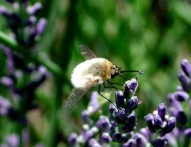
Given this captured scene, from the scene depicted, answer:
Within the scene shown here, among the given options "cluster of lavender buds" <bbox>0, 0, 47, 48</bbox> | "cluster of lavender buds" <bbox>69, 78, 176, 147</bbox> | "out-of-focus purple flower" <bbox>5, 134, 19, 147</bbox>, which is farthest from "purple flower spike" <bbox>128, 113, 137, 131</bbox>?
"out-of-focus purple flower" <bbox>5, 134, 19, 147</bbox>

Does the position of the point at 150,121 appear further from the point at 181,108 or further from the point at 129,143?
the point at 181,108

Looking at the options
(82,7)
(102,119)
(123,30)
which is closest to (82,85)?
(102,119)

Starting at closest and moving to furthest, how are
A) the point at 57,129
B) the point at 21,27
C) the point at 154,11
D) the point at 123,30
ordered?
the point at 21,27 → the point at 57,129 → the point at 123,30 → the point at 154,11

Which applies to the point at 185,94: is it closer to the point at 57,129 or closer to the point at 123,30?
the point at 57,129

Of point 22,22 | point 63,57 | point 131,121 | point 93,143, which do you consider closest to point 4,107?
point 63,57

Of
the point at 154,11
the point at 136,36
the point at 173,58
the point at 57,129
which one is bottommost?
the point at 57,129

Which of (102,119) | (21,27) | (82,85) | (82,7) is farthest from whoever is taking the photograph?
(82,7)

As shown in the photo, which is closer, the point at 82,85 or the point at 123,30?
the point at 82,85

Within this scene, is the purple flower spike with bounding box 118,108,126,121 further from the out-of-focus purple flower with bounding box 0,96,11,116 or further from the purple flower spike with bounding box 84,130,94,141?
the out-of-focus purple flower with bounding box 0,96,11,116
